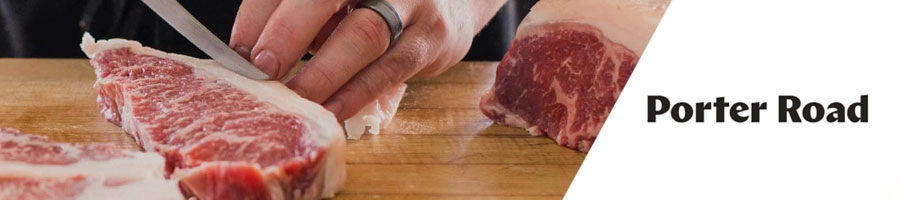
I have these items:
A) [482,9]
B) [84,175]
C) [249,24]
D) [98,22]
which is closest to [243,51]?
[249,24]

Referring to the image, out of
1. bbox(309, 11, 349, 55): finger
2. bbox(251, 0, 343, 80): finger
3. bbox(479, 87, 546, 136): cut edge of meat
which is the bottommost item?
bbox(479, 87, 546, 136): cut edge of meat

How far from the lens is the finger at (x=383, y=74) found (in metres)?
2.54

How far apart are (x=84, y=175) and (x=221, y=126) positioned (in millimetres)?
305

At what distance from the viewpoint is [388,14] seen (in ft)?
8.31

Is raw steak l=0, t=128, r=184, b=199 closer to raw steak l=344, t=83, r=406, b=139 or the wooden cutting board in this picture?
the wooden cutting board

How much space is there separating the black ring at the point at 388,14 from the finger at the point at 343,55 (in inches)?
0.4

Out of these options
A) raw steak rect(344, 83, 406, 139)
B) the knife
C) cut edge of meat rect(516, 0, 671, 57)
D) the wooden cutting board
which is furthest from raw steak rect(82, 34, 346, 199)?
cut edge of meat rect(516, 0, 671, 57)

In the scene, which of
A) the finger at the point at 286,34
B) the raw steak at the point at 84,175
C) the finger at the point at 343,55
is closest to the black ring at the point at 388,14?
the finger at the point at 343,55

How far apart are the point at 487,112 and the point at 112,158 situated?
1087mm

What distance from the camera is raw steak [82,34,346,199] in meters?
1.99

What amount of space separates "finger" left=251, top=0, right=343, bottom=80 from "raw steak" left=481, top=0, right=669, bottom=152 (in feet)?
1.94

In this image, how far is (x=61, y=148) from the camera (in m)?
2.19

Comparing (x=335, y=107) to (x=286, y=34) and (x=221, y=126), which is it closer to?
(x=286, y=34)

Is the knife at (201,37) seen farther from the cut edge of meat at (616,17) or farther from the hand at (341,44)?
the cut edge of meat at (616,17)
